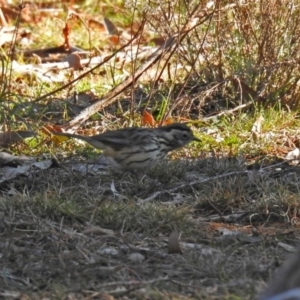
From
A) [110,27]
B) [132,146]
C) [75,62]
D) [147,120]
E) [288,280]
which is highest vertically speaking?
[288,280]

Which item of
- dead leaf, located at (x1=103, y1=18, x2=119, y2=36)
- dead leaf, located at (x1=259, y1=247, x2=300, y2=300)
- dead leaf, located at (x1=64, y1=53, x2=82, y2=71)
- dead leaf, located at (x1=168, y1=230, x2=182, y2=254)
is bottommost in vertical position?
dead leaf, located at (x1=103, y1=18, x2=119, y2=36)

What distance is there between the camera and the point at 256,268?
19.1 feet

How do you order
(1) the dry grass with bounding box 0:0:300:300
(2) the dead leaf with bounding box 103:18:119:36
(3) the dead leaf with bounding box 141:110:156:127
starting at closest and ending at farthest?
(1) the dry grass with bounding box 0:0:300:300
(3) the dead leaf with bounding box 141:110:156:127
(2) the dead leaf with bounding box 103:18:119:36

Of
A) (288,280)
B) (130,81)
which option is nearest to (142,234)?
(288,280)

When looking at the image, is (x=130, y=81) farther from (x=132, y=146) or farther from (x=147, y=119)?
(x=132, y=146)

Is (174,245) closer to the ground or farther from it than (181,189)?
farther from it

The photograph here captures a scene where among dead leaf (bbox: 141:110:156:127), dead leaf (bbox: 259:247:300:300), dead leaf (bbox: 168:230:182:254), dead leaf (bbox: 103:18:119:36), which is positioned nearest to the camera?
dead leaf (bbox: 259:247:300:300)

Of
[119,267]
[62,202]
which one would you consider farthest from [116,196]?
[119,267]

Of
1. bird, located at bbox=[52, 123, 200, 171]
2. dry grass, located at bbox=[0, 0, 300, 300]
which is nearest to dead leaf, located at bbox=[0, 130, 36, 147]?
dry grass, located at bbox=[0, 0, 300, 300]

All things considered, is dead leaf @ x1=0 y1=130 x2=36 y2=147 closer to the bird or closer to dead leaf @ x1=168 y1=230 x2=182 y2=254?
the bird

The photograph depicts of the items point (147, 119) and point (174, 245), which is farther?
point (147, 119)

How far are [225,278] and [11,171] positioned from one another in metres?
2.76

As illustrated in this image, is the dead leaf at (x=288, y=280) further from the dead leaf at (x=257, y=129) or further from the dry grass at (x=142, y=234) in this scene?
the dead leaf at (x=257, y=129)

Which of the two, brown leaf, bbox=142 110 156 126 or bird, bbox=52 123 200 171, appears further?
brown leaf, bbox=142 110 156 126
